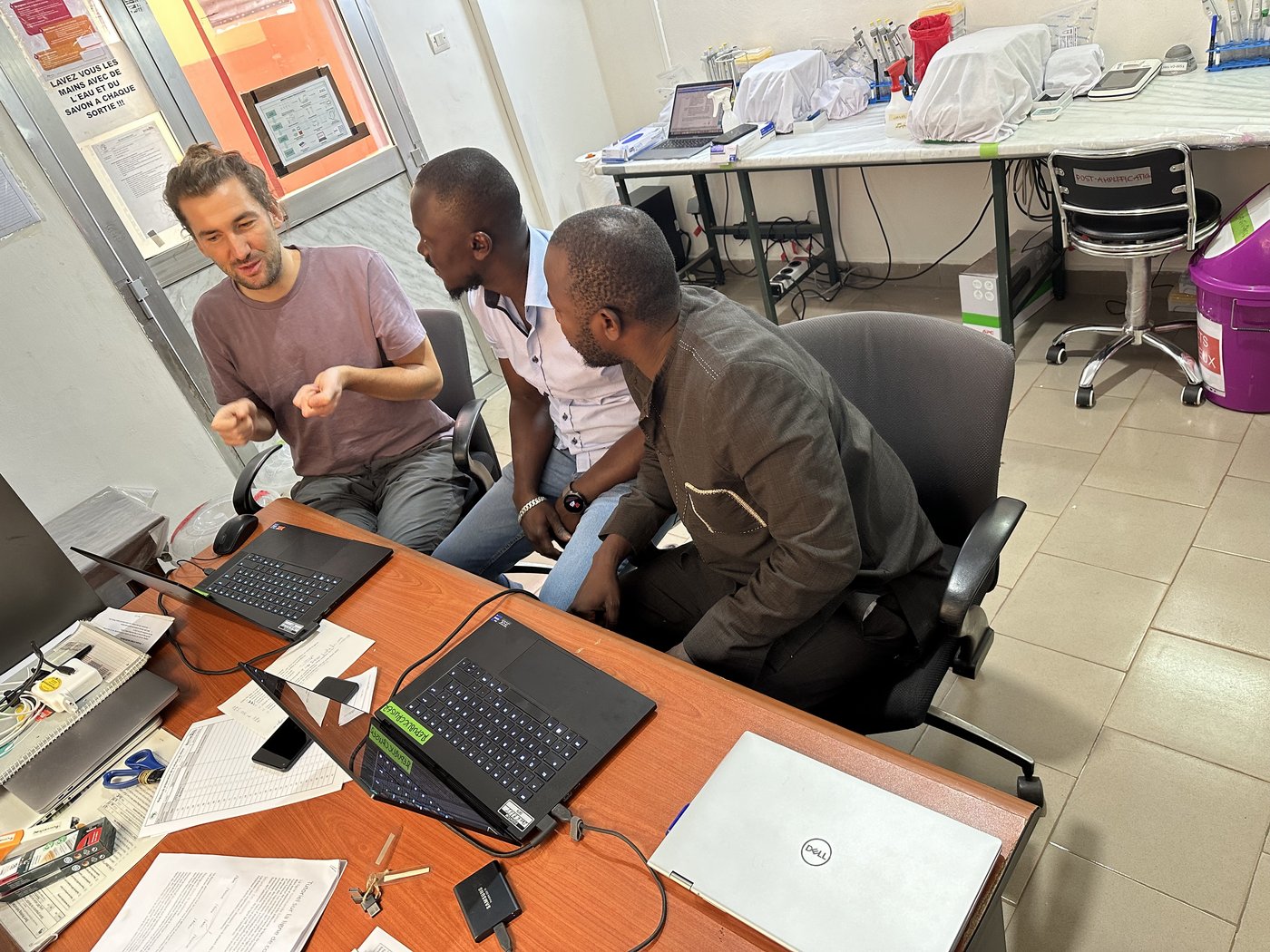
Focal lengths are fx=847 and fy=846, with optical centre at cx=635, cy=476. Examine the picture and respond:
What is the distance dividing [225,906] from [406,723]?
0.29m

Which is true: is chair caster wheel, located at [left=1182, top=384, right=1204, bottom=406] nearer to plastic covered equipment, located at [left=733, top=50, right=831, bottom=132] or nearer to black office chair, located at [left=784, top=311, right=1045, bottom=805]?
black office chair, located at [left=784, top=311, right=1045, bottom=805]

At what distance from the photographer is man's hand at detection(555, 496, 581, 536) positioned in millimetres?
1893

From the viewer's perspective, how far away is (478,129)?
12.9 ft

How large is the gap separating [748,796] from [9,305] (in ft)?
9.00

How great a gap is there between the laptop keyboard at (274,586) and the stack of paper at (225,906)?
46 centimetres

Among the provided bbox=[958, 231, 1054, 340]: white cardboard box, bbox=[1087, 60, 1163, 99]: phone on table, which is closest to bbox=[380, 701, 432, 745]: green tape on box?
bbox=[958, 231, 1054, 340]: white cardboard box

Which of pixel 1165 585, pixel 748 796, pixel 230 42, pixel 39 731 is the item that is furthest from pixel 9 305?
pixel 1165 585

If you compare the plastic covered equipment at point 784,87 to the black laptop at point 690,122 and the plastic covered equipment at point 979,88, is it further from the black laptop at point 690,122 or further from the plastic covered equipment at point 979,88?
the plastic covered equipment at point 979,88

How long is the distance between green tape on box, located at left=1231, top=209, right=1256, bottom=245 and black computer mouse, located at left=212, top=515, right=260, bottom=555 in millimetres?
2653

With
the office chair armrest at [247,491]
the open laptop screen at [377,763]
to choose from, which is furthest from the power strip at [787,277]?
the open laptop screen at [377,763]

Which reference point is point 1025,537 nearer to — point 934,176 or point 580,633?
point 580,633

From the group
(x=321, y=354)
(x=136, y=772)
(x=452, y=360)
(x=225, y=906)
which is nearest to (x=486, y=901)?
(x=225, y=906)

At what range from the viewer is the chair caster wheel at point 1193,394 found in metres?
2.62

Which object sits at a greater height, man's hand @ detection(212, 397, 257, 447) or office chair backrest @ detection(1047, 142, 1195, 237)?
man's hand @ detection(212, 397, 257, 447)
